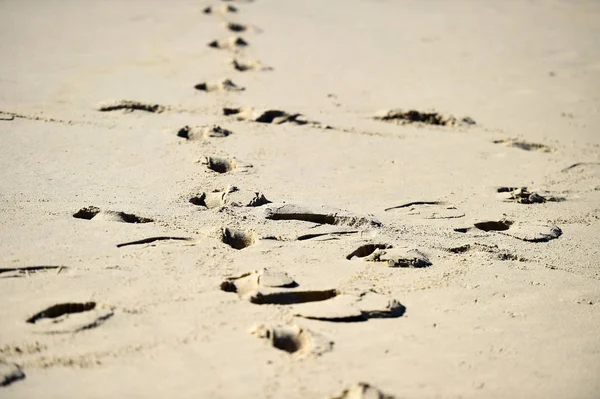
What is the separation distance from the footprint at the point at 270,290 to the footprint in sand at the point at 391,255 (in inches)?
11.1

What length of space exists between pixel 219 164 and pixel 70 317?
1.38m

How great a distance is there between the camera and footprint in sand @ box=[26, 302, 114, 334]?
192 cm

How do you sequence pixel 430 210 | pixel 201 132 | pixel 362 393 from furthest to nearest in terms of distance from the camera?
pixel 201 132
pixel 430 210
pixel 362 393

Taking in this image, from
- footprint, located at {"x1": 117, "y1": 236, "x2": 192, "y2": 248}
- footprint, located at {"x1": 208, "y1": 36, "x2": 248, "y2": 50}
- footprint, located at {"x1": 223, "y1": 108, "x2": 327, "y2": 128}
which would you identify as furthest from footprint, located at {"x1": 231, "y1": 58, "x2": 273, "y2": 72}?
footprint, located at {"x1": 117, "y1": 236, "x2": 192, "y2": 248}

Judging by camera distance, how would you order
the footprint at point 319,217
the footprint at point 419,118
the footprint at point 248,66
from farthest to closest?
the footprint at point 248,66, the footprint at point 419,118, the footprint at point 319,217

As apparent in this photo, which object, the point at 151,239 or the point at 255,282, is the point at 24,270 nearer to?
the point at 151,239

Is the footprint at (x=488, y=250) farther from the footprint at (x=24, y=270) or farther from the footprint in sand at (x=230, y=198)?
the footprint at (x=24, y=270)

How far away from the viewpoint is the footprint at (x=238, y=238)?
8.29 feet

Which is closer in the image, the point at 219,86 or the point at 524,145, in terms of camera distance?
the point at 524,145

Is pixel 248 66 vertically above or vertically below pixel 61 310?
above

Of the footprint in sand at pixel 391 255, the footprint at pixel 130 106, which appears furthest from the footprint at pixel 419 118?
the footprint in sand at pixel 391 255

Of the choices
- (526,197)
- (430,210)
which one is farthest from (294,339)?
(526,197)

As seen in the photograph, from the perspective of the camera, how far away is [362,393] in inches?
67.5

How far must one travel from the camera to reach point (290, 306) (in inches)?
83.4
